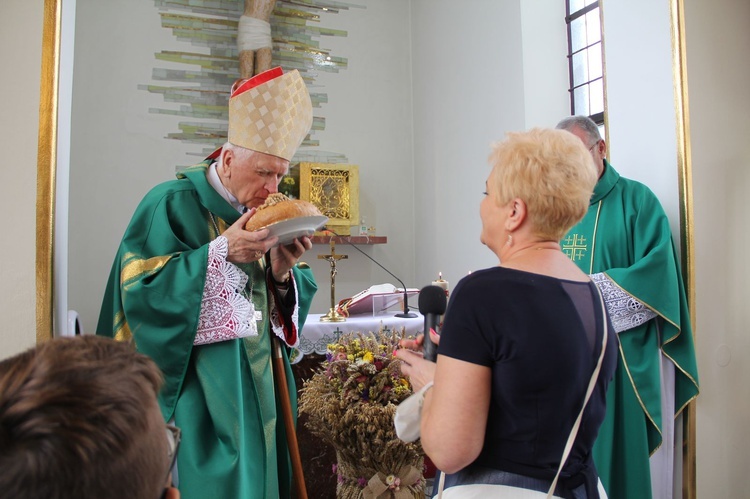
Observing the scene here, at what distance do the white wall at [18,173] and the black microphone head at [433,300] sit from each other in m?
1.31

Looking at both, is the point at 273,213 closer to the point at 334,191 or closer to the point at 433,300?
the point at 433,300

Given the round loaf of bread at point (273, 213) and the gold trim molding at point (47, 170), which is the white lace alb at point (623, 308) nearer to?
the round loaf of bread at point (273, 213)

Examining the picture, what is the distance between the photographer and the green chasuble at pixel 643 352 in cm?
275

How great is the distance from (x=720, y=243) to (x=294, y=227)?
90.6 inches

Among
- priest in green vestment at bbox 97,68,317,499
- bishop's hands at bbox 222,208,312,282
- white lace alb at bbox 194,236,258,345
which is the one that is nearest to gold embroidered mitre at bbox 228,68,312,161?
priest in green vestment at bbox 97,68,317,499

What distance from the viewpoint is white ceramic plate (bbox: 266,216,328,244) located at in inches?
79.2

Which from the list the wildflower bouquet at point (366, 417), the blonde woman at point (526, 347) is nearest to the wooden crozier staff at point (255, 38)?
the wildflower bouquet at point (366, 417)

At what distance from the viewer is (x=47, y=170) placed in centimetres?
196

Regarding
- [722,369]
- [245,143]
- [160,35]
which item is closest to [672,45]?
[722,369]

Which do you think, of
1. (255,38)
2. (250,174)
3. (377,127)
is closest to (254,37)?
(255,38)

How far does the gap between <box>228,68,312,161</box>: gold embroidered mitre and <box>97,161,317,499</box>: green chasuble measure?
26 cm

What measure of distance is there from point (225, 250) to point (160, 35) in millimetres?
5110

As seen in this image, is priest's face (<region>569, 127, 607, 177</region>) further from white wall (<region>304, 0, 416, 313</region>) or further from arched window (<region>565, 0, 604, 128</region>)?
white wall (<region>304, 0, 416, 313</region>)

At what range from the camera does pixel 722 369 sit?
3021 millimetres
